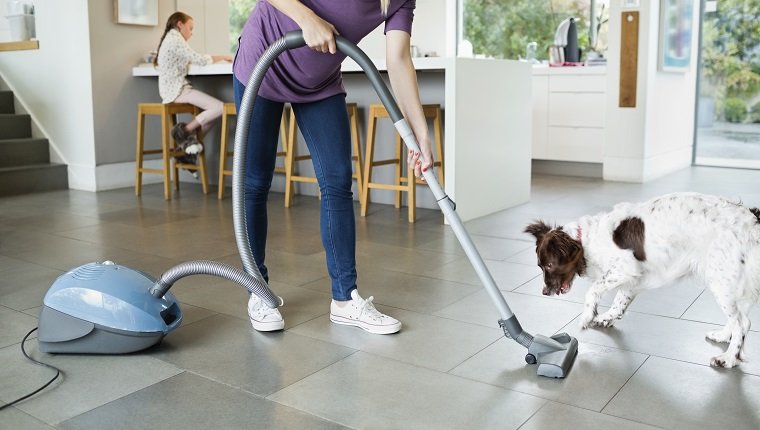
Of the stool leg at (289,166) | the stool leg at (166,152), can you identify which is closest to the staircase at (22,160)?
the stool leg at (166,152)

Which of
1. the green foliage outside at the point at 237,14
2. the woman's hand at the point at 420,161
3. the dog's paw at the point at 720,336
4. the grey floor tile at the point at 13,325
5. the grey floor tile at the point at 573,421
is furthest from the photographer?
the green foliage outside at the point at 237,14

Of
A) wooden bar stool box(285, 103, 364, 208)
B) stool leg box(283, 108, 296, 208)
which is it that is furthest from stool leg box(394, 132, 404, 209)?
stool leg box(283, 108, 296, 208)

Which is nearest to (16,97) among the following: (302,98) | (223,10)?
→ (223,10)

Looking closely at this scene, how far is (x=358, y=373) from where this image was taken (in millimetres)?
2043

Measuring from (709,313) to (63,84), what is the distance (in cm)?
517

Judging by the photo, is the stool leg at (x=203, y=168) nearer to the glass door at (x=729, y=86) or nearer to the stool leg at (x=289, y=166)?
the stool leg at (x=289, y=166)

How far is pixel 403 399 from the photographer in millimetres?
1865

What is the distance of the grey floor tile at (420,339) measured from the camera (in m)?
2.16

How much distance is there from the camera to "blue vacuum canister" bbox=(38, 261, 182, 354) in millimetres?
2094

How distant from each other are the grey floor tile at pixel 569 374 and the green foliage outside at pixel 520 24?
18.4ft

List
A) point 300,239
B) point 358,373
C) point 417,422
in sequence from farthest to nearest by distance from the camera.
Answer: point 300,239, point 358,373, point 417,422

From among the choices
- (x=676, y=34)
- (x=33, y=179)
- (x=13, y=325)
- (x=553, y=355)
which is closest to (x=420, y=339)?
(x=553, y=355)

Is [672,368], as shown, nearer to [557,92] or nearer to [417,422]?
[417,422]

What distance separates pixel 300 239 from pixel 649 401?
228 cm
